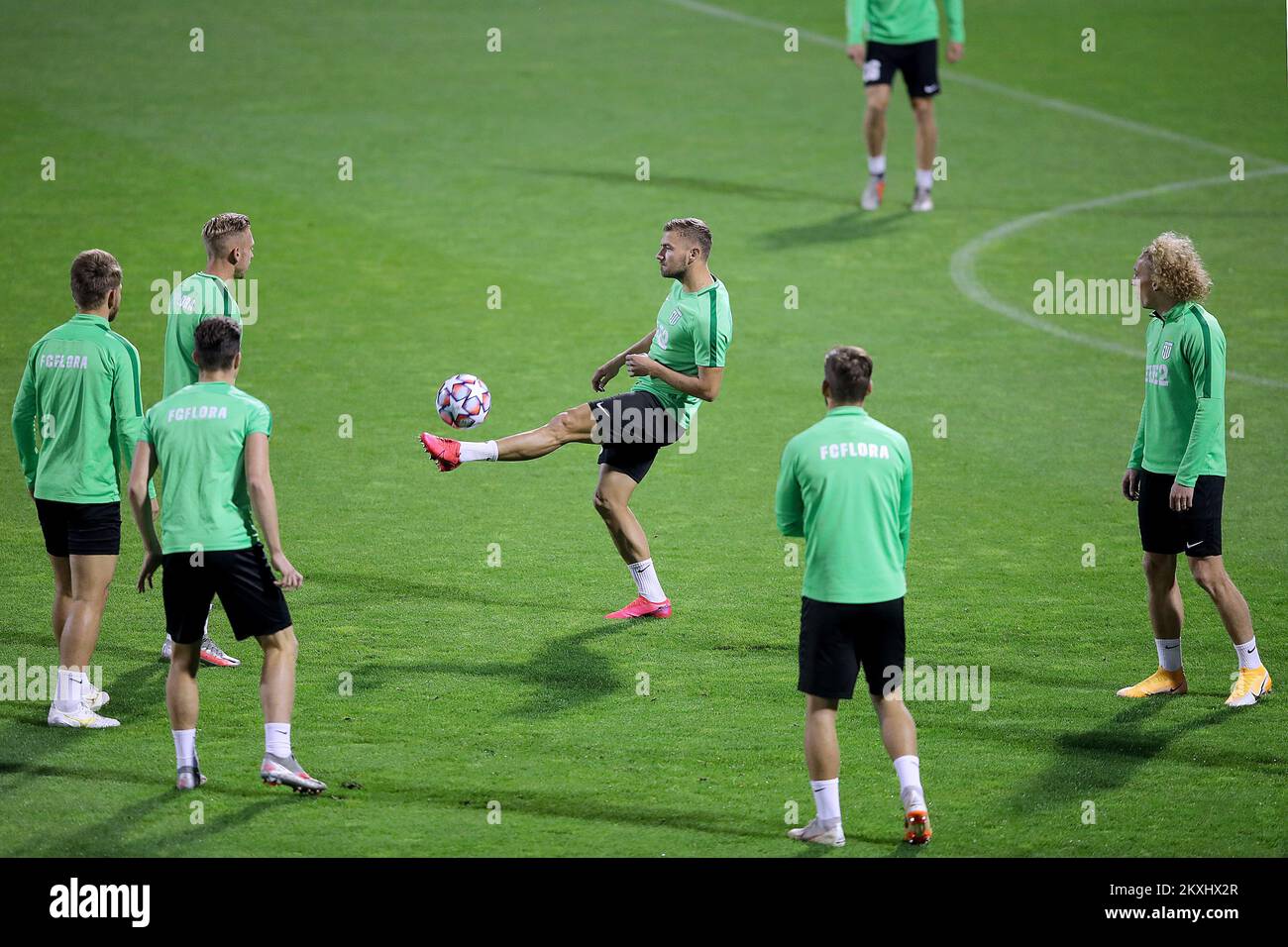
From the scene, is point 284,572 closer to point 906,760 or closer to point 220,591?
point 220,591

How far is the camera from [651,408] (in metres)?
10.1

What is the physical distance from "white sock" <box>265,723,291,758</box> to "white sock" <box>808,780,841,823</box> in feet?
8.00

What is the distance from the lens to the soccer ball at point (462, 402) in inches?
413

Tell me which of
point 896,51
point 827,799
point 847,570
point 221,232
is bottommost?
point 827,799

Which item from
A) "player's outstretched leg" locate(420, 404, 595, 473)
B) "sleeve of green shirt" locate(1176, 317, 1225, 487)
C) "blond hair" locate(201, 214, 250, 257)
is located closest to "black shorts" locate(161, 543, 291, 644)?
"blond hair" locate(201, 214, 250, 257)

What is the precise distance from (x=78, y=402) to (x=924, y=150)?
1319 centimetres

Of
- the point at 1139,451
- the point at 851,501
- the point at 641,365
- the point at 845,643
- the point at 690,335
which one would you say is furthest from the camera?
the point at 690,335

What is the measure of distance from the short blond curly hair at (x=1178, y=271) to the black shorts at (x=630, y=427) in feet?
10.2

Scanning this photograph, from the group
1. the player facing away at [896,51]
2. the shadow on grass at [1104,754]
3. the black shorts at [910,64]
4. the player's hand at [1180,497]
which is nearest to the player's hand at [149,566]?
the shadow on grass at [1104,754]

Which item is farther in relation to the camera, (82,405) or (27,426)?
(27,426)

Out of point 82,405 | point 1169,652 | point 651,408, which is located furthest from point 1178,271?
point 82,405

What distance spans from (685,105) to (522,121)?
2515 mm

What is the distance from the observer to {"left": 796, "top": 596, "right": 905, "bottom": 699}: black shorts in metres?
6.94

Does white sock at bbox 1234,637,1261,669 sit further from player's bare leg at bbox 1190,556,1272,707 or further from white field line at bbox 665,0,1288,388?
white field line at bbox 665,0,1288,388
